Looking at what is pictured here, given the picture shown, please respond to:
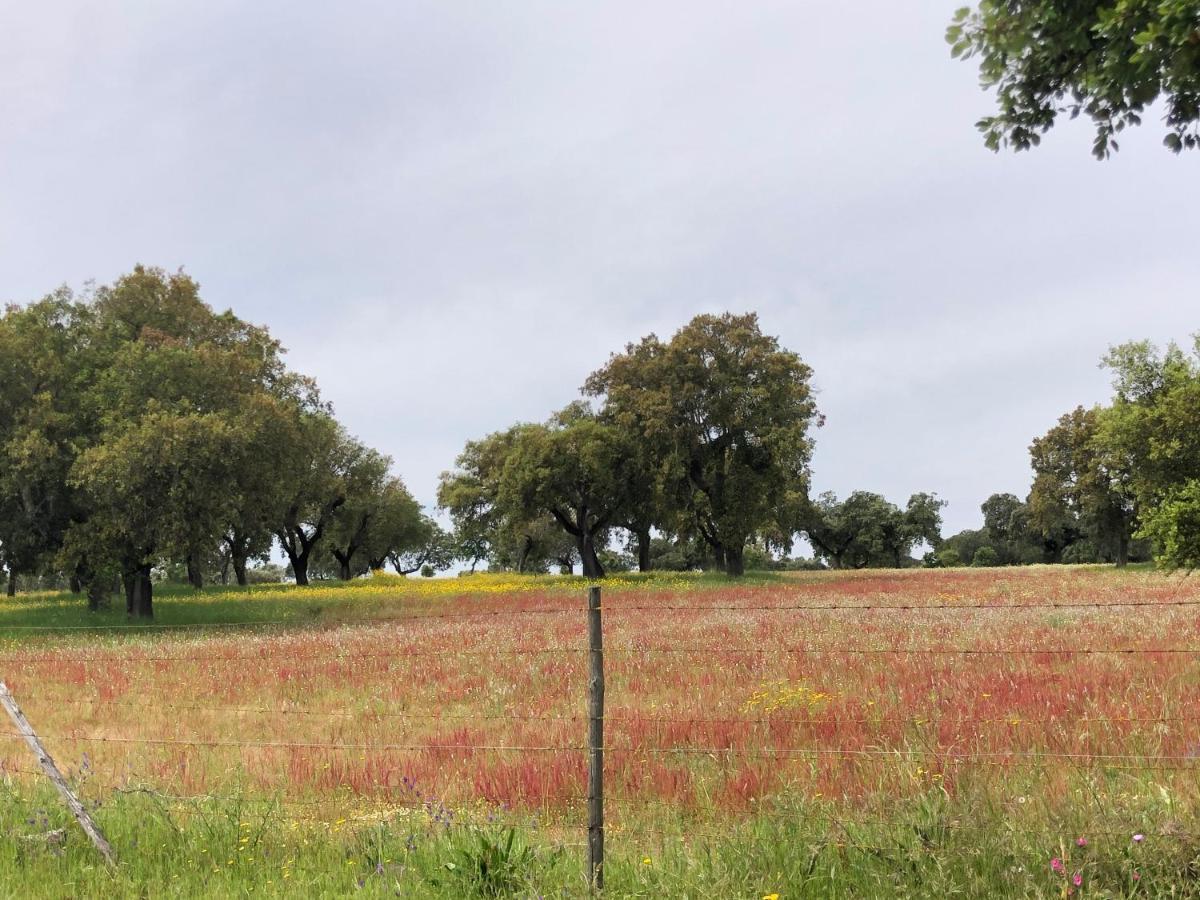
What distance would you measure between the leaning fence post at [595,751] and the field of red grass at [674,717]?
5.13 ft

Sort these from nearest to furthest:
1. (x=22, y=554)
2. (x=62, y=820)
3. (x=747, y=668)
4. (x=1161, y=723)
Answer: (x=62, y=820) → (x=1161, y=723) → (x=747, y=668) → (x=22, y=554)

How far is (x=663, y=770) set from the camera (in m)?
7.10

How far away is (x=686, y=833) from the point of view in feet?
19.4

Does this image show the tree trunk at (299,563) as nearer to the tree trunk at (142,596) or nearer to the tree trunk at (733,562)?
the tree trunk at (142,596)

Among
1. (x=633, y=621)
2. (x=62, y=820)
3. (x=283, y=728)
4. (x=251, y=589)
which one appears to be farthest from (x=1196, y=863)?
(x=251, y=589)

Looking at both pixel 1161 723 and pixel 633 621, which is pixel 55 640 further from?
pixel 1161 723

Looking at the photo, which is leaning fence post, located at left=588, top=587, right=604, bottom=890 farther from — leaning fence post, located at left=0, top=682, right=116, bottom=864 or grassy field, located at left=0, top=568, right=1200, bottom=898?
leaning fence post, located at left=0, top=682, right=116, bottom=864

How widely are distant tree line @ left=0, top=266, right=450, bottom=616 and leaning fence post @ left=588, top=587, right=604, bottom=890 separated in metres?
27.0

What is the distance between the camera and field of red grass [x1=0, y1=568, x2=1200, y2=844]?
6562 mm

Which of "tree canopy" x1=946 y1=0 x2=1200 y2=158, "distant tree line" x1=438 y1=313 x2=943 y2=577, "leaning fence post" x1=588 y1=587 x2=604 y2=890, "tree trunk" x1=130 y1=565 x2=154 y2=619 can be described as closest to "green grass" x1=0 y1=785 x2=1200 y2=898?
"leaning fence post" x1=588 y1=587 x2=604 y2=890

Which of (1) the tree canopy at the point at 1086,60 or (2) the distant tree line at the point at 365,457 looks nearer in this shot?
(1) the tree canopy at the point at 1086,60

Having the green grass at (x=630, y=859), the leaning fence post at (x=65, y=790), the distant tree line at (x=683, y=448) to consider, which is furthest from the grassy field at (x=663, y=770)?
the distant tree line at (x=683, y=448)

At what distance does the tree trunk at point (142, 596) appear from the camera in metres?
31.7

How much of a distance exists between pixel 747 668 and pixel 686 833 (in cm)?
669
